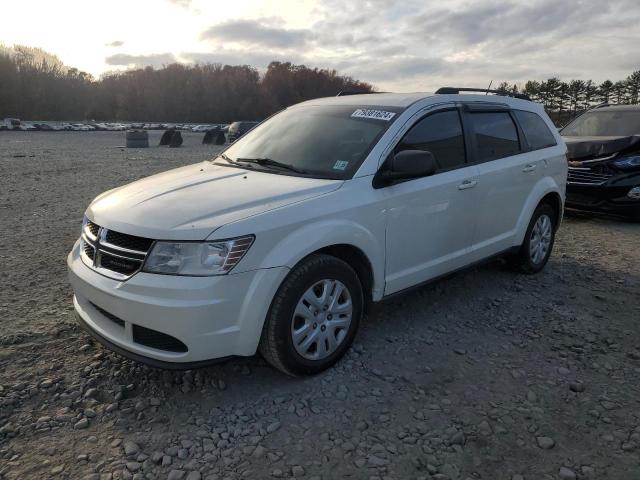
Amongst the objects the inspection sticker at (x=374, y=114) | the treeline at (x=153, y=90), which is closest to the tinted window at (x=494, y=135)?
the inspection sticker at (x=374, y=114)

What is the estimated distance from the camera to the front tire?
9.78ft

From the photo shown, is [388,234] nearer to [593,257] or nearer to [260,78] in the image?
[593,257]

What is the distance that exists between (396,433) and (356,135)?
82.3 inches

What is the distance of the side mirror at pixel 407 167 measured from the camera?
342 cm

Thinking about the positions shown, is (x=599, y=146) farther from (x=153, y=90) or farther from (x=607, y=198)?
(x=153, y=90)

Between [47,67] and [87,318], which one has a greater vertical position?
[47,67]

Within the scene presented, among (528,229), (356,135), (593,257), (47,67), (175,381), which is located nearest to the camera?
(175,381)

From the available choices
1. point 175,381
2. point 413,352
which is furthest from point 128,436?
point 413,352

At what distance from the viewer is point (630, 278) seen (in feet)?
17.4

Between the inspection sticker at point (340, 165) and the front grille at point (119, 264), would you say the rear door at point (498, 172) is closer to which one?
the inspection sticker at point (340, 165)

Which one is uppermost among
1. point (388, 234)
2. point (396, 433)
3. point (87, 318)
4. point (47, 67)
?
point (47, 67)

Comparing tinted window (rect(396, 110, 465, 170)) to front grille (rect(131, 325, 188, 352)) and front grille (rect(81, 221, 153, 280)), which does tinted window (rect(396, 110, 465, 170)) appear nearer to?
front grille (rect(81, 221, 153, 280))

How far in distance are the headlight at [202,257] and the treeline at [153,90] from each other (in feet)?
263

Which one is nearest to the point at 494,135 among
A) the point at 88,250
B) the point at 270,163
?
the point at 270,163
